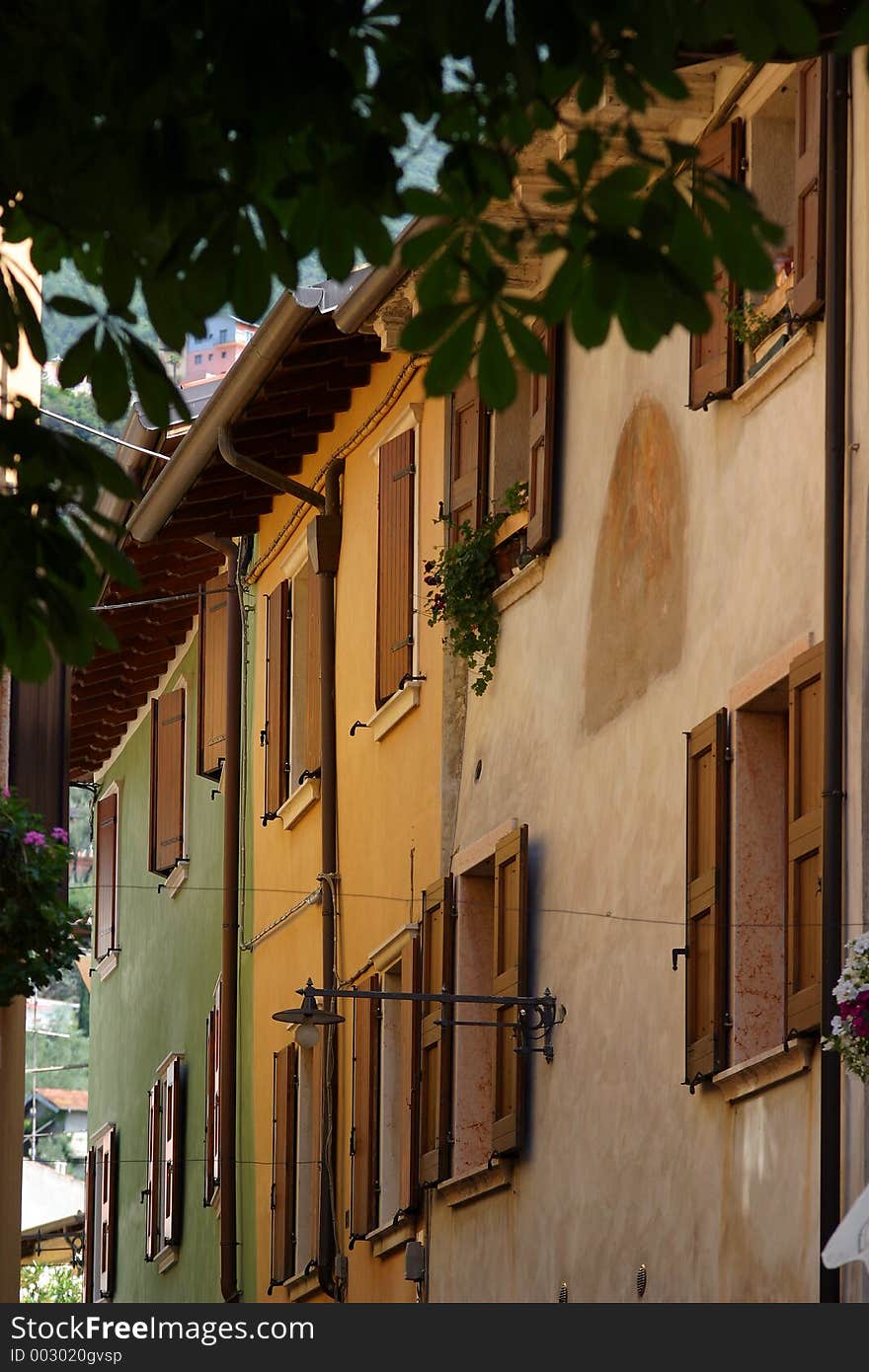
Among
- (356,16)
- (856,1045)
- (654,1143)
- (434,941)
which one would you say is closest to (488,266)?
(356,16)

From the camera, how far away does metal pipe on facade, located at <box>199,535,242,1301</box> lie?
19.1m

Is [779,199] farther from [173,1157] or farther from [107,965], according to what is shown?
[107,965]

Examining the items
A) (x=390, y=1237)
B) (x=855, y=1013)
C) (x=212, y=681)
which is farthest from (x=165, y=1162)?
(x=855, y=1013)

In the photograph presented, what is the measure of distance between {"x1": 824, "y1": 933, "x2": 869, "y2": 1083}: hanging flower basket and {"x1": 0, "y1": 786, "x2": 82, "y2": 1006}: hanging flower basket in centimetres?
381

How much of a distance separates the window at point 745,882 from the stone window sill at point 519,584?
286 centimetres

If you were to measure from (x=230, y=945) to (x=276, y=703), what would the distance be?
2156 mm

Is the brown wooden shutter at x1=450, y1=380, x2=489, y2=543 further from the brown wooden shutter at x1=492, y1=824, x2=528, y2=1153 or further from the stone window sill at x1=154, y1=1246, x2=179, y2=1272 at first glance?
the stone window sill at x1=154, y1=1246, x2=179, y2=1272

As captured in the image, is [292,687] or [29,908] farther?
[292,687]

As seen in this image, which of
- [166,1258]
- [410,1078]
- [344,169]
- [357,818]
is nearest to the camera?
[344,169]

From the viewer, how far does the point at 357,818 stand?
1631 centimetres

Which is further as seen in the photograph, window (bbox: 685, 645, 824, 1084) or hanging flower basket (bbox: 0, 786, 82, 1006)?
hanging flower basket (bbox: 0, 786, 82, 1006)

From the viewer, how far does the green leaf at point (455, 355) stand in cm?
410

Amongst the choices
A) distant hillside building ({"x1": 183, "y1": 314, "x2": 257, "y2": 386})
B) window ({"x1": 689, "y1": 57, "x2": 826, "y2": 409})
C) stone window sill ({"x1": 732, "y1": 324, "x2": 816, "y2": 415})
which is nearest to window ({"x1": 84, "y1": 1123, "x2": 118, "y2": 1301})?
distant hillside building ({"x1": 183, "y1": 314, "x2": 257, "y2": 386})

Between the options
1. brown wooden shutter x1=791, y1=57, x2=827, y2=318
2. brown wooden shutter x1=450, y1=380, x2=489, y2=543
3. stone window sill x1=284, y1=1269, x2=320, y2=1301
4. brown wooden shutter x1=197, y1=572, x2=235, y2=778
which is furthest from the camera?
brown wooden shutter x1=197, y1=572, x2=235, y2=778
